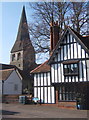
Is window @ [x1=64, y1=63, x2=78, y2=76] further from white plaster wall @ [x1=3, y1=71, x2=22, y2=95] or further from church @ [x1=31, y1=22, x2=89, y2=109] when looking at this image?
white plaster wall @ [x1=3, y1=71, x2=22, y2=95]

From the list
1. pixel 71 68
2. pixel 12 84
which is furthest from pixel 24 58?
pixel 71 68

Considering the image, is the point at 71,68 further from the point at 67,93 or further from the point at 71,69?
the point at 67,93

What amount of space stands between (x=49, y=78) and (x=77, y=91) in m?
3.78

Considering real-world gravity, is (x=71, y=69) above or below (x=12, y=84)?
above

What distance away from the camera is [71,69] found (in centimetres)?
1816

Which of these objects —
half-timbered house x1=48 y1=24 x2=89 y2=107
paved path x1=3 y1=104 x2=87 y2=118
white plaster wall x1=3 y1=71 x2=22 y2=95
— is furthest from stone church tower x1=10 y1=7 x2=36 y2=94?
paved path x1=3 y1=104 x2=87 y2=118

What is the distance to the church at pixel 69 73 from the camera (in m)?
17.4

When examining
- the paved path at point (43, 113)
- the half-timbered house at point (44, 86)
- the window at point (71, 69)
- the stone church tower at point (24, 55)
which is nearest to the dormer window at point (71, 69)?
the window at point (71, 69)

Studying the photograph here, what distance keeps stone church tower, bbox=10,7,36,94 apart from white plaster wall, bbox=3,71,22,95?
2.82 metres

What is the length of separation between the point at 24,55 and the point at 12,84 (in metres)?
11.4

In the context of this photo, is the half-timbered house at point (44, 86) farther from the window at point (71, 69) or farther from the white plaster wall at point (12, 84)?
the white plaster wall at point (12, 84)

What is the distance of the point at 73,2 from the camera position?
23.8 meters

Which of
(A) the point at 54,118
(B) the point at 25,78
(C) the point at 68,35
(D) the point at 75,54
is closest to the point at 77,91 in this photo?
(D) the point at 75,54

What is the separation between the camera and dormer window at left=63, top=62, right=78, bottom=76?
1783 cm
